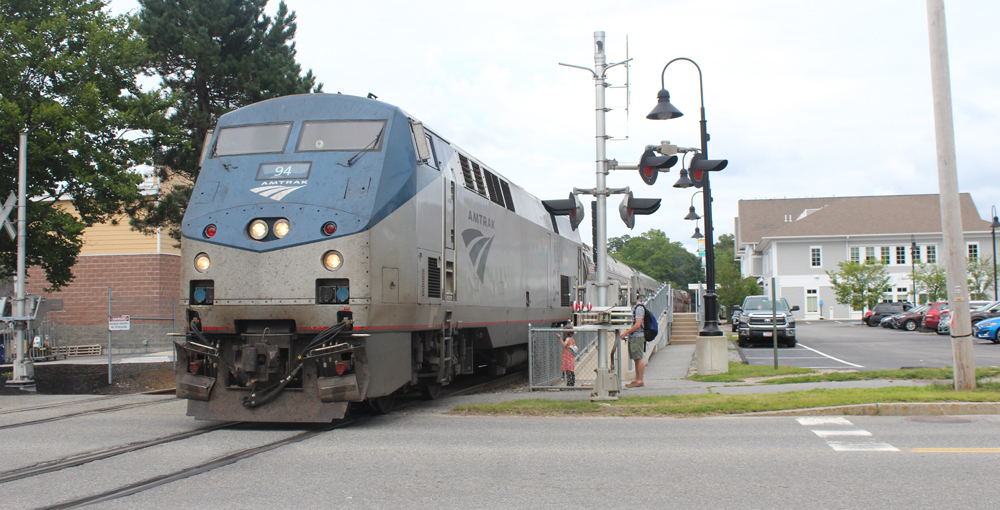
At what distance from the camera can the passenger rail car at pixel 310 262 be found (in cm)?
896

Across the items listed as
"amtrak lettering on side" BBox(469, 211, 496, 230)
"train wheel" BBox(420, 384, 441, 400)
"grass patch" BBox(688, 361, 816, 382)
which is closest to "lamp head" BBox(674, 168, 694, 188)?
"grass patch" BBox(688, 361, 816, 382)

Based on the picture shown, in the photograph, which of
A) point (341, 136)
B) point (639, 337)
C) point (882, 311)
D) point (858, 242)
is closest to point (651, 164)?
point (639, 337)

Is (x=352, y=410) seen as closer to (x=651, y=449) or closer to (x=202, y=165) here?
(x=202, y=165)

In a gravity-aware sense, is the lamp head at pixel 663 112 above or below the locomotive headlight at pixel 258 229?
above

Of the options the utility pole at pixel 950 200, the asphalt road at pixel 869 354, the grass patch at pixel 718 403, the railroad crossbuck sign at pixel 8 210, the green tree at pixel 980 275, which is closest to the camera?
the grass patch at pixel 718 403

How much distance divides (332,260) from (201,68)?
56.1 feet

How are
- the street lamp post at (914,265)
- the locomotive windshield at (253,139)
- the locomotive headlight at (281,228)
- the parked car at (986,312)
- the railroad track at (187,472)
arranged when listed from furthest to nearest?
1. the street lamp post at (914,265)
2. the parked car at (986,312)
3. the locomotive windshield at (253,139)
4. the locomotive headlight at (281,228)
5. the railroad track at (187,472)

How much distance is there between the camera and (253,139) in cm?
1009

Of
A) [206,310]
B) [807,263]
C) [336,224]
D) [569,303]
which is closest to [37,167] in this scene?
[206,310]

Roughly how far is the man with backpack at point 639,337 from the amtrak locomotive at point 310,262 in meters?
4.37

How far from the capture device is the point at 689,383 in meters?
14.3

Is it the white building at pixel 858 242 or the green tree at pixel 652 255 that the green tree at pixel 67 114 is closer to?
the white building at pixel 858 242

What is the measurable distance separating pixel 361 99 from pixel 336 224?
6.52 feet

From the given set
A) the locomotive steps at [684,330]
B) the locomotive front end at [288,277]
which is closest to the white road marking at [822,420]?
the locomotive front end at [288,277]
